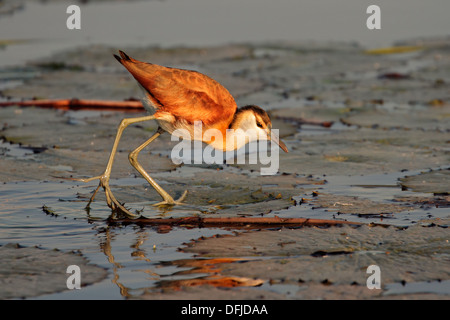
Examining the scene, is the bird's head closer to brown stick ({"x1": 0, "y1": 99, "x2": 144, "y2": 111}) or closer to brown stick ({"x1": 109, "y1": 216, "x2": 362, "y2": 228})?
brown stick ({"x1": 109, "y1": 216, "x2": 362, "y2": 228})

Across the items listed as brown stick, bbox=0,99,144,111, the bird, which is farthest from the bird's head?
brown stick, bbox=0,99,144,111

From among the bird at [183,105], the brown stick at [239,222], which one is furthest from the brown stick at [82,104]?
the brown stick at [239,222]

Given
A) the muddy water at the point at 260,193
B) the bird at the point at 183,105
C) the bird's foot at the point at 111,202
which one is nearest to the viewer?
the muddy water at the point at 260,193

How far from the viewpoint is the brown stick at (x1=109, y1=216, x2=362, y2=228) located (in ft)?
20.0

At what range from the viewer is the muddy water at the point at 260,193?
16.5ft

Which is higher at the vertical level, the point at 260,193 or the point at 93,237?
the point at 260,193

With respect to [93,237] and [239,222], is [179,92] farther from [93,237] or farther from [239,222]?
[93,237]

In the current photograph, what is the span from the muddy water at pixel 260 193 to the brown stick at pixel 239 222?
85 millimetres

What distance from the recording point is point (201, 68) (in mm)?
14273

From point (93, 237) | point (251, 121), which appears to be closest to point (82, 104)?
point (251, 121)

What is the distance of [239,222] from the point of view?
20.2ft

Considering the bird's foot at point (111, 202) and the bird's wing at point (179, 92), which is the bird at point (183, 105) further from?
the bird's foot at point (111, 202)

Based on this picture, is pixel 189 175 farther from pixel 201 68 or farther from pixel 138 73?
pixel 201 68

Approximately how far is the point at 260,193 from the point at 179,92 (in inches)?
51.2
